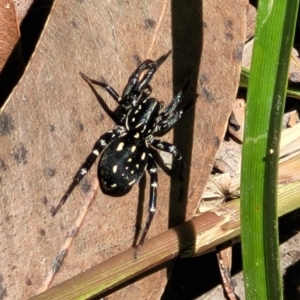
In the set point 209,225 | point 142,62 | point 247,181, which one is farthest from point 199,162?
point 247,181

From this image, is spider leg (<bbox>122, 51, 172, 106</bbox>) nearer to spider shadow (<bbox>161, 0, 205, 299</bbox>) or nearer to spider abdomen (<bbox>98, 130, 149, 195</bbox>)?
spider shadow (<bbox>161, 0, 205, 299</bbox>)

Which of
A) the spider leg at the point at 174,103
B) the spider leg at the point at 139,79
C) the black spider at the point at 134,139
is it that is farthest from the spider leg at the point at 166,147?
the spider leg at the point at 139,79

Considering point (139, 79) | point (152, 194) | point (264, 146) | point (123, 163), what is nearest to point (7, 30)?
point (139, 79)

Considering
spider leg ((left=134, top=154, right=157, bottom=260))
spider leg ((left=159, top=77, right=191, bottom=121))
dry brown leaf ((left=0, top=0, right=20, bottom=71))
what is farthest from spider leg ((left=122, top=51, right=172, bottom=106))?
dry brown leaf ((left=0, top=0, right=20, bottom=71))

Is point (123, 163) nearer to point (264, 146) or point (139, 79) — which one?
point (139, 79)

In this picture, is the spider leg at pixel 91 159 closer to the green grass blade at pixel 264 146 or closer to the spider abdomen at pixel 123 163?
the spider abdomen at pixel 123 163

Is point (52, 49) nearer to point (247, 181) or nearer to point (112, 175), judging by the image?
point (112, 175)
